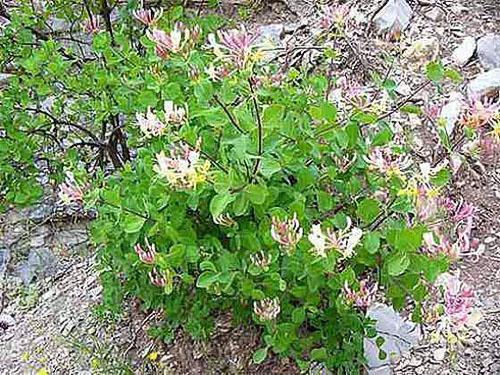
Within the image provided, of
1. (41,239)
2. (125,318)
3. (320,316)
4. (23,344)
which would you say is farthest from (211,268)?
(41,239)

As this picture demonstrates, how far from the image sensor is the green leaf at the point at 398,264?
1.38m

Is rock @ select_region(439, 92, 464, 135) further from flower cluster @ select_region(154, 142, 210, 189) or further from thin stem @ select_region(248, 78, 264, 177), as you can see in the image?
flower cluster @ select_region(154, 142, 210, 189)

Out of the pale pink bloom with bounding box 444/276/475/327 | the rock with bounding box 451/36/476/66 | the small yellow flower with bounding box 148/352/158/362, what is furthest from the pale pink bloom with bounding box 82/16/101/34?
the pale pink bloom with bounding box 444/276/475/327

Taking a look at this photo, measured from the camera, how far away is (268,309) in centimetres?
149

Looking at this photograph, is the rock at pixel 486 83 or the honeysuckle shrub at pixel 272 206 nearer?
the honeysuckle shrub at pixel 272 206

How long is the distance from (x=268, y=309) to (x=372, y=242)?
23cm

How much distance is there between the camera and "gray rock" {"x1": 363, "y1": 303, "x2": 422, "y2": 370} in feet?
6.28

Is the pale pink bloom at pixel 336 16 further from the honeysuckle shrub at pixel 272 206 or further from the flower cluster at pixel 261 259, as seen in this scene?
the flower cluster at pixel 261 259

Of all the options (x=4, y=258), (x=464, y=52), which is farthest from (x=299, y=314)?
(x=4, y=258)

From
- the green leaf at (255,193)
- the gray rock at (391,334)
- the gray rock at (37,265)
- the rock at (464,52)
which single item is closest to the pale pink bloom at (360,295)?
the green leaf at (255,193)

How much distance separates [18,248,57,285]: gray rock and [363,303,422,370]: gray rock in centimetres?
163

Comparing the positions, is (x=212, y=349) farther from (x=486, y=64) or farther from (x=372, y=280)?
(x=486, y=64)

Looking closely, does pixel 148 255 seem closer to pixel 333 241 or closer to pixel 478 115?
pixel 333 241

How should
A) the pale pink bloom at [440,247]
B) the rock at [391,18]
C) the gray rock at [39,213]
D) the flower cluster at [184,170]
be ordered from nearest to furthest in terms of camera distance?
the flower cluster at [184,170] < the pale pink bloom at [440,247] < the rock at [391,18] < the gray rock at [39,213]
